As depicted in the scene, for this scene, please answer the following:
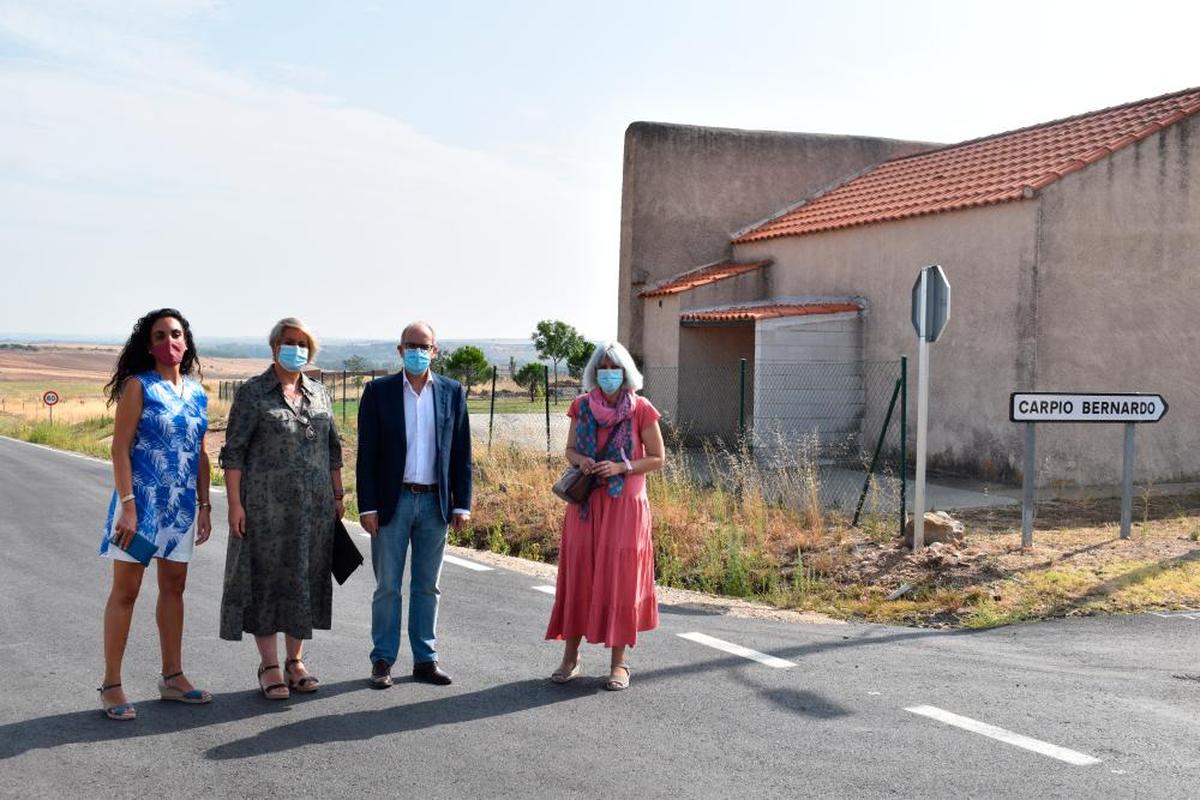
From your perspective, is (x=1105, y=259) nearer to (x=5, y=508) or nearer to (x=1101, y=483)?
(x=1101, y=483)

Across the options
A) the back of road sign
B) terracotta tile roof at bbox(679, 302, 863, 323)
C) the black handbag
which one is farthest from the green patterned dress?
terracotta tile roof at bbox(679, 302, 863, 323)

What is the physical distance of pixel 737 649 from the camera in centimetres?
718

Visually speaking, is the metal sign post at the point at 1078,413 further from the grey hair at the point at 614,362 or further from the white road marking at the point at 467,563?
the grey hair at the point at 614,362

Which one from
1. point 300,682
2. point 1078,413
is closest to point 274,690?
point 300,682

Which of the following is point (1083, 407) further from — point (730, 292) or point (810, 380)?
point (730, 292)

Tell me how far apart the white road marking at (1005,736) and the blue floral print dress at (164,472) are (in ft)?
12.0

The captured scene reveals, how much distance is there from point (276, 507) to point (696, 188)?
59.8ft

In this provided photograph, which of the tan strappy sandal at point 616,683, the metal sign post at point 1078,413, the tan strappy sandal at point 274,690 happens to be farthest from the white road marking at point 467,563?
the metal sign post at point 1078,413

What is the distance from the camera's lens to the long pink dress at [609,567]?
621 centimetres

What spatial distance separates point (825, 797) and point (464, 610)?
420 cm

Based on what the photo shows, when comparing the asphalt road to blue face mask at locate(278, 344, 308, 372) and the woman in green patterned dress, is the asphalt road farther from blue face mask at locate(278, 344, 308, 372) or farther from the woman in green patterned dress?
blue face mask at locate(278, 344, 308, 372)

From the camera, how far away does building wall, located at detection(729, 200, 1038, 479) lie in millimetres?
15242

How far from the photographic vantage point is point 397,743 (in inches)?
206

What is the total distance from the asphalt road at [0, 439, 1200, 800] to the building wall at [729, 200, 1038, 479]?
737 cm
